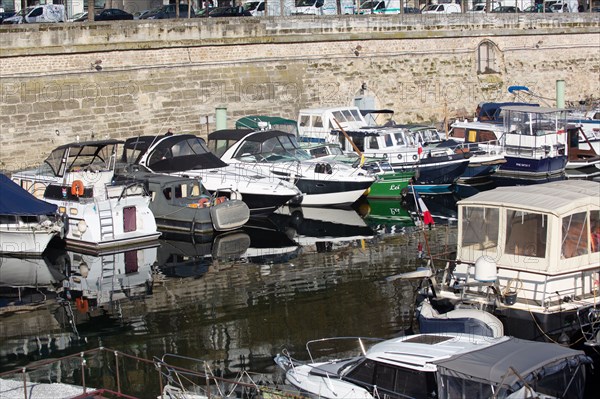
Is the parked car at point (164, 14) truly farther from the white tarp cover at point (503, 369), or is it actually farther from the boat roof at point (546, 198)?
the white tarp cover at point (503, 369)

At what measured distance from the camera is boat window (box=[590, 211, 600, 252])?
14538 mm

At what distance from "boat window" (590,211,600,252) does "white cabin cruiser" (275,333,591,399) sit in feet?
9.81

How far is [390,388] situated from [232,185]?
13.1 meters

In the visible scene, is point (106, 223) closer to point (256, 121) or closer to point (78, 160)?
point (78, 160)

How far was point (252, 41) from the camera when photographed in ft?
101

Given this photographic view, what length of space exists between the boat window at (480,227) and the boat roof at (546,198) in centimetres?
11

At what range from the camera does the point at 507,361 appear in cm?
1108

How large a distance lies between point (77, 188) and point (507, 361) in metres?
12.6

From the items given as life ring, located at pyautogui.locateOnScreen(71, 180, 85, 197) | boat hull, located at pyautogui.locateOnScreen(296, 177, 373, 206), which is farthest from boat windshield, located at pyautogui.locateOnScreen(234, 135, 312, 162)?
life ring, located at pyautogui.locateOnScreen(71, 180, 85, 197)

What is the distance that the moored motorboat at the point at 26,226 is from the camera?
20766 millimetres

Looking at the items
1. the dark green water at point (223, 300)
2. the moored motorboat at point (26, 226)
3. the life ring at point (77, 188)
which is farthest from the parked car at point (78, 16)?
the moored motorboat at point (26, 226)

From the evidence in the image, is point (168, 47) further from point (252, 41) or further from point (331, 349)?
point (331, 349)

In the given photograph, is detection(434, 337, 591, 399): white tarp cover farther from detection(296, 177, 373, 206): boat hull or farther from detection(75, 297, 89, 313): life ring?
detection(296, 177, 373, 206): boat hull

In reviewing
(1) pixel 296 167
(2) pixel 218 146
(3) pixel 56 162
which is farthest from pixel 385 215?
(3) pixel 56 162
